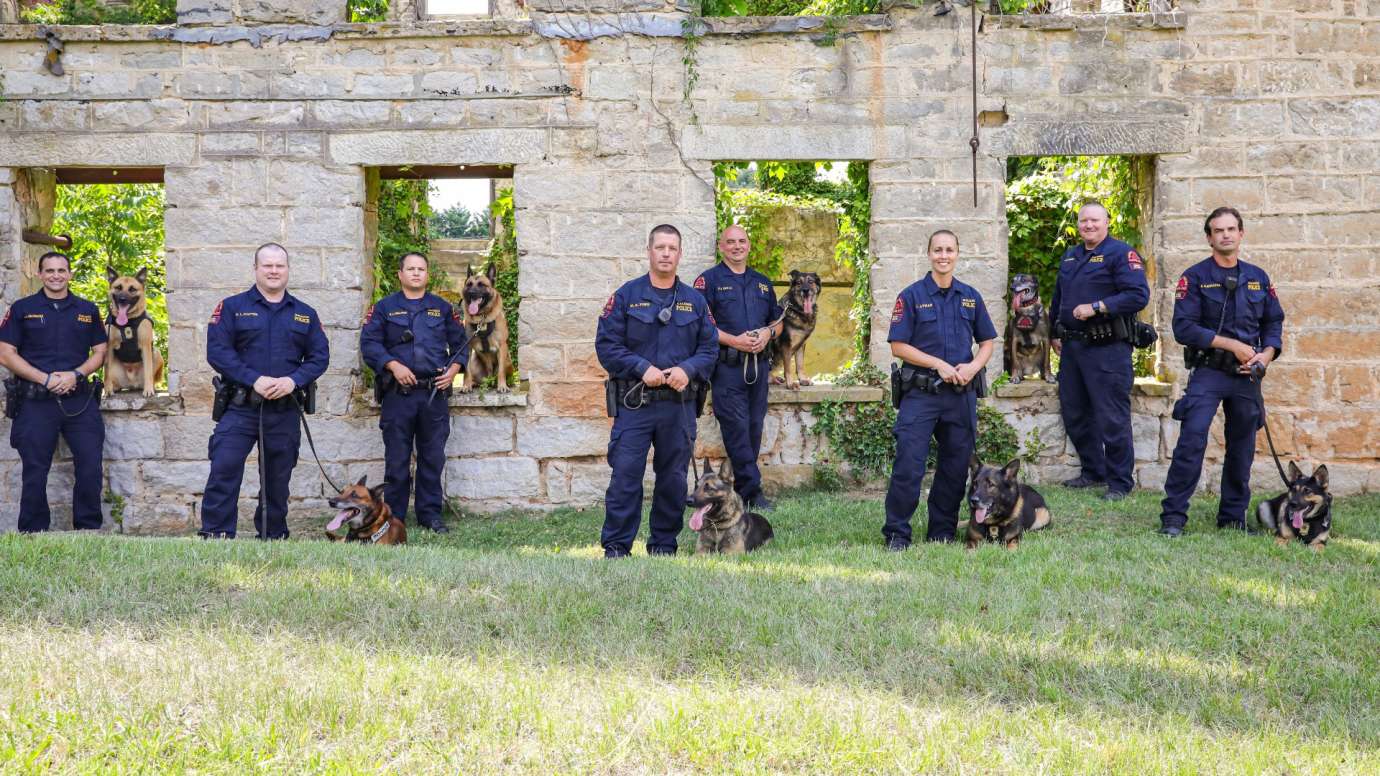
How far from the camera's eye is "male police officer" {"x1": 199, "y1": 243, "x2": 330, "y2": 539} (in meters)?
7.49

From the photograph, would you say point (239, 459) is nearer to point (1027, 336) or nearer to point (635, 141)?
point (635, 141)

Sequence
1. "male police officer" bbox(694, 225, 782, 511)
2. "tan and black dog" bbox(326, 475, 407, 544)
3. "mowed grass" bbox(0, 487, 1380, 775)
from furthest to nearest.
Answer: "male police officer" bbox(694, 225, 782, 511)
"tan and black dog" bbox(326, 475, 407, 544)
"mowed grass" bbox(0, 487, 1380, 775)

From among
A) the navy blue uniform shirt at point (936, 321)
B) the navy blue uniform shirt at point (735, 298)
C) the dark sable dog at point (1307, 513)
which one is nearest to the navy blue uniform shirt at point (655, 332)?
the navy blue uniform shirt at point (936, 321)

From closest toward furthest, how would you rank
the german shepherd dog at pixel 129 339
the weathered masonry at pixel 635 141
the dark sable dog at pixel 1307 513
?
the dark sable dog at pixel 1307 513, the weathered masonry at pixel 635 141, the german shepherd dog at pixel 129 339

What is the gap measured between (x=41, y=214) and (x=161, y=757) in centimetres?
765

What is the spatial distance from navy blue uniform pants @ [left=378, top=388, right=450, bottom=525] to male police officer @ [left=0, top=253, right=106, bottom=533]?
2.27 metres

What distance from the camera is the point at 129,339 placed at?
9.14 metres

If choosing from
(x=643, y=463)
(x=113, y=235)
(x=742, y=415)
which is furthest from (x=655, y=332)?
(x=113, y=235)

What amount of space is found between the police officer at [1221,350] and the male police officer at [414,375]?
16.7 ft

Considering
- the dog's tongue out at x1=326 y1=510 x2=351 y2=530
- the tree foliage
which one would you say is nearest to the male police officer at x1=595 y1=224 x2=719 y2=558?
the dog's tongue out at x1=326 y1=510 x2=351 y2=530

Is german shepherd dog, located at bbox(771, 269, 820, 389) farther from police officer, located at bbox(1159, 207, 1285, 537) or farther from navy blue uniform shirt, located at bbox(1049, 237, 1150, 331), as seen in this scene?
police officer, located at bbox(1159, 207, 1285, 537)

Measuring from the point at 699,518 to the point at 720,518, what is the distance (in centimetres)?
19

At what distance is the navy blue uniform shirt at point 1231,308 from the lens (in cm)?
709

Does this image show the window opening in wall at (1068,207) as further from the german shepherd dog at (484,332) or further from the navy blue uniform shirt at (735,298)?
the german shepherd dog at (484,332)
